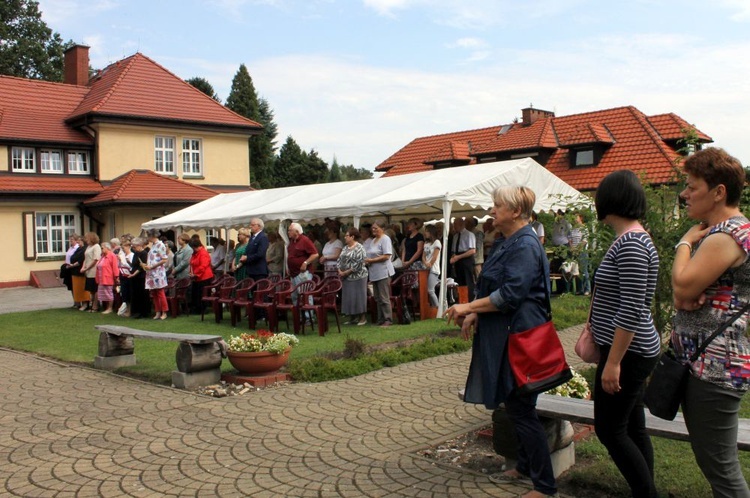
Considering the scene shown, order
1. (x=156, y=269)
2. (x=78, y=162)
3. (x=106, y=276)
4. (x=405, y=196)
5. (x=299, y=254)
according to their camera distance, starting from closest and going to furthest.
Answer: (x=299, y=254)
(x=405, y=196)
(x=156, y=269)
(x=106, y=276)
(x=78, y=162)

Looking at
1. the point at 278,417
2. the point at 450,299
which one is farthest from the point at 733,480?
the point at 450,299

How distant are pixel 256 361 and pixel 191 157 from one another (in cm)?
2667

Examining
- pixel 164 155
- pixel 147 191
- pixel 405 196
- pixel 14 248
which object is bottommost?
pixel 14 248

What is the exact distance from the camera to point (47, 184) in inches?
1108

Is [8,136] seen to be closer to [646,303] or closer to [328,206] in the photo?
[328,206]

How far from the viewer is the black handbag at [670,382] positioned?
2.99m

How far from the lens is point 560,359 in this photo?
4039mm

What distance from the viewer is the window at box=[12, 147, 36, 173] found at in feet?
92.4

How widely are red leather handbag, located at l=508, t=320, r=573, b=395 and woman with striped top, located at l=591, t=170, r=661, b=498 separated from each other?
359 millimetres

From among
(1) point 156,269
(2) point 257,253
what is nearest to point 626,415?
(2) point 257,253

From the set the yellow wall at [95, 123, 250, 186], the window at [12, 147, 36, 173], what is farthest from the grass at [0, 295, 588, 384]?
the yellow wall at [95, 123, 250, 186]

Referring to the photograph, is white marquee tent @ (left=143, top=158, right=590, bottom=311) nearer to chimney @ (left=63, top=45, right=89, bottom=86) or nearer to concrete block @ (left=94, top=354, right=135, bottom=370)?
concrete block @ (left=94, top=354, right=135, bottom=370)

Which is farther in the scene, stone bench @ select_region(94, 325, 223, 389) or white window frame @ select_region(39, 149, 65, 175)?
white window frame @ select_region(39, 149, 65, 175)

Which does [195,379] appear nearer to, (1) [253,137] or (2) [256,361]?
(2) [256,361]
